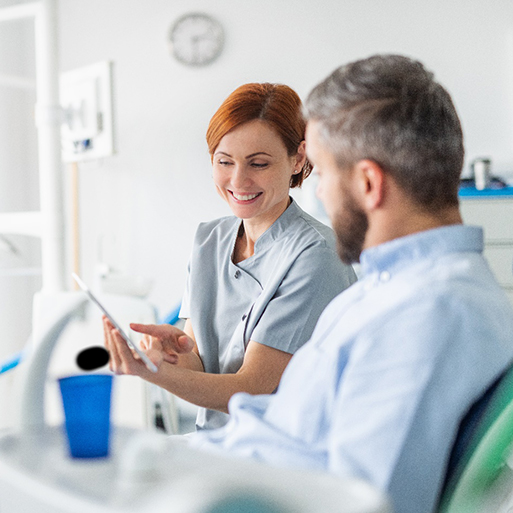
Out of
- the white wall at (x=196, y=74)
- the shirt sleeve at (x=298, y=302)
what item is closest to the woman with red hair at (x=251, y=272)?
the shirt sleeve at (x=298, y=302)

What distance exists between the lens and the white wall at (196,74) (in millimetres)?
4133

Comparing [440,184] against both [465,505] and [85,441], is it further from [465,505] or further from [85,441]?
[85,441]

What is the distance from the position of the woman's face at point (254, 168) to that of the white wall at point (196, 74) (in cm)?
275

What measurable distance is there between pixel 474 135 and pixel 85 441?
3.94m

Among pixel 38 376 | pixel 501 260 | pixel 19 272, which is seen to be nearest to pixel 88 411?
pixel 38 376

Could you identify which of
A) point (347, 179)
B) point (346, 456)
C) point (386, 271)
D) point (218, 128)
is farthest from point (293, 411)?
point (218, 128)

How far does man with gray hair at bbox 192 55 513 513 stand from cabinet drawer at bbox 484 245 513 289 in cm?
280

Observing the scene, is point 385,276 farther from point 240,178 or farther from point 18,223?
point 18,223

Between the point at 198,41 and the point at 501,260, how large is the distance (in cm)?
221

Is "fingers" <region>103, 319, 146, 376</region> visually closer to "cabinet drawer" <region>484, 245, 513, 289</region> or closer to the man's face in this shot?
the man's face

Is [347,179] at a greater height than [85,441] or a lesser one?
greater

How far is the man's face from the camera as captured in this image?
0.90 metres

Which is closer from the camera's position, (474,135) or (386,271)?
(386,271)

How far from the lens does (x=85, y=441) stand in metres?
0.61
